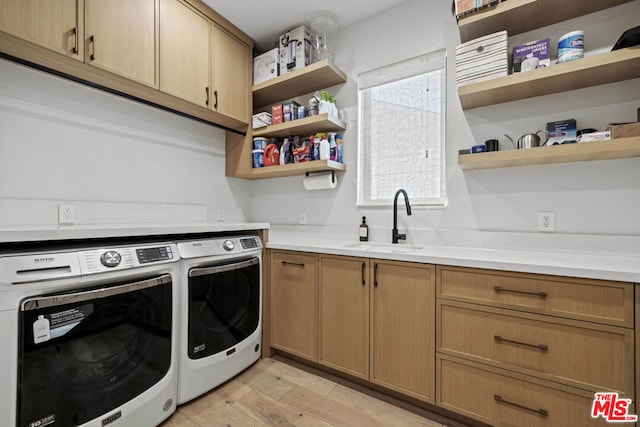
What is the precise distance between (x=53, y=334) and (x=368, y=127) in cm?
226

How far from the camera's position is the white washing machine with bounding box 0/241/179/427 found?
99cm

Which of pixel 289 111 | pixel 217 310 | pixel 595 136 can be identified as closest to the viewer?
pixel 595 136

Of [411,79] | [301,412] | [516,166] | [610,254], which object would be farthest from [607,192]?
[301,412]

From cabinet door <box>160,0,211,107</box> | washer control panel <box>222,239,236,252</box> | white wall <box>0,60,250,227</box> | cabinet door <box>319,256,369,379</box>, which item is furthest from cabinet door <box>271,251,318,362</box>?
cabinet door <box>160,0,211,107</box>

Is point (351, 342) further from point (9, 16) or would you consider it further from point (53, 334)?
point (9, 16)

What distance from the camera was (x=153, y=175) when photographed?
2111 millimetres

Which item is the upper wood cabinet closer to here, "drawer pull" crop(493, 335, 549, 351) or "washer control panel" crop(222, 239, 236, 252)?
"washer control panel" crop(222, 239, 236, 252)

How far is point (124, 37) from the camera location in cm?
161

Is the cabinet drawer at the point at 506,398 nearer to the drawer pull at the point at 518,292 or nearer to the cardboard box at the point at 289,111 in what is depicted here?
the drawer pull at the point at 518,292

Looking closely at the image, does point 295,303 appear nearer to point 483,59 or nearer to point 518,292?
point 518,292

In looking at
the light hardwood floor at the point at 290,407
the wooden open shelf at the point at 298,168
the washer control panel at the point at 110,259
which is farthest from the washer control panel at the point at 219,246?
the light hardwood floor at the point at 290,407

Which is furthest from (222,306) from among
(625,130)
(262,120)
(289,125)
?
(625,130)

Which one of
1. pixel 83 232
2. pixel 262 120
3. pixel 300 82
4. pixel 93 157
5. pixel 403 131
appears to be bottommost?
pixel 83 232

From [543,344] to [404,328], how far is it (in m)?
0.62
